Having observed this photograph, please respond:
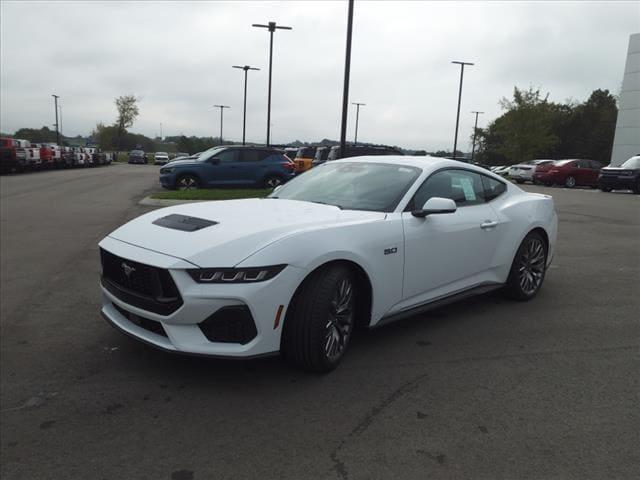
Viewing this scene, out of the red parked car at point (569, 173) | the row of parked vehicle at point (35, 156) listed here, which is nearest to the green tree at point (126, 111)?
the row of parked vehicle at point (35, 156)

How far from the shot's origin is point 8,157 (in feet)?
85.7

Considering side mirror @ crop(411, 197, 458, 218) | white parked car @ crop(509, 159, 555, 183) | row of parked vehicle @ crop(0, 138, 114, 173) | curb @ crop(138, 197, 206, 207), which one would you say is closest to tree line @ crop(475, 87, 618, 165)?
white parked car @ crop(509, 159, 555, 183)

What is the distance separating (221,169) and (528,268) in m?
12.7

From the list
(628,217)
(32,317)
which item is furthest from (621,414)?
(628,217)

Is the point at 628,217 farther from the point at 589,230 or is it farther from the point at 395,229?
the point at 395,229

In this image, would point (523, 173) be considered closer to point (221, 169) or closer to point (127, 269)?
point (221, 169)

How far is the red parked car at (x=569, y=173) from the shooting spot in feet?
87.5

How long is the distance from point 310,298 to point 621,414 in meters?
1.93

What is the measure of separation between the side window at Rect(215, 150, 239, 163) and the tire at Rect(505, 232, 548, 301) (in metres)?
12.6

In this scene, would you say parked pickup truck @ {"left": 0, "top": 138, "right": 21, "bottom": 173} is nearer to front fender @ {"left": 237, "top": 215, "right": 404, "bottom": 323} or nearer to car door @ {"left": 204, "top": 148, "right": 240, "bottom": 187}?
car door @ {"left": 204, "top": 148, "right": 240, "bottom": 187}

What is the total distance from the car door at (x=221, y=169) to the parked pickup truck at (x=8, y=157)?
15.2 m

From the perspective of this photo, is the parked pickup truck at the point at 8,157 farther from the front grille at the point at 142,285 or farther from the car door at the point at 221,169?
the front grille at the point at 142,285

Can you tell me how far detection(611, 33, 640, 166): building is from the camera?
128 ft

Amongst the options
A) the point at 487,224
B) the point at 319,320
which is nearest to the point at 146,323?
the point at 319,320
